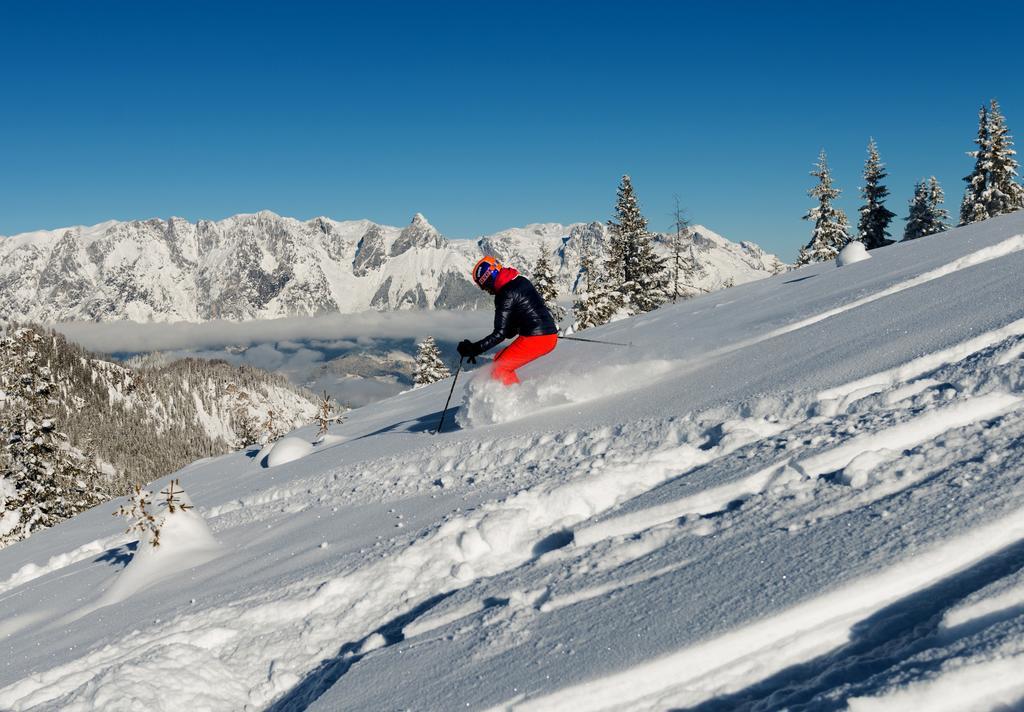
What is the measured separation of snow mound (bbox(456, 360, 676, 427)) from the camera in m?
7.96

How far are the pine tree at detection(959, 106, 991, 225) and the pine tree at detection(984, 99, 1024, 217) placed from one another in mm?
174

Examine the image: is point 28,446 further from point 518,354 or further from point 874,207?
point 874,207

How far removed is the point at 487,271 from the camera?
928 cm

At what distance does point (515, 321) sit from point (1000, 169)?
45.6 m

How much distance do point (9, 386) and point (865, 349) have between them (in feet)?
95.4

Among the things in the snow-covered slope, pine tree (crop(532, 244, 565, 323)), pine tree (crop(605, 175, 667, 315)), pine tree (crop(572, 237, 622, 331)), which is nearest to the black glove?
the snow-covered slope

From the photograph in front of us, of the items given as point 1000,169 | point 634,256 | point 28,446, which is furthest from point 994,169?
point 28,446

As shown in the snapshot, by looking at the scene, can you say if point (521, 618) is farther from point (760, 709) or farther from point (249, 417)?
point (249, 417)

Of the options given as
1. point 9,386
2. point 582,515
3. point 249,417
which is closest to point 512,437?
point 582,515

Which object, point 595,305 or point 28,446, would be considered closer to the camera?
point 28,446

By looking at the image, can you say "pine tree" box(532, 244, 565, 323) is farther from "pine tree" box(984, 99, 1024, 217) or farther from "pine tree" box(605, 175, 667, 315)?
"pine tree" box(984, 99, 1024, 217)

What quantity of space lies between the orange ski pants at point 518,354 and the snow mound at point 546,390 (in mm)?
201

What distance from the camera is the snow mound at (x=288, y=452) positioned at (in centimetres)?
1145

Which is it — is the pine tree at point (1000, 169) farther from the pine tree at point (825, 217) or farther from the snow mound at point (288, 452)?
the snow mound at point (288, 452)
